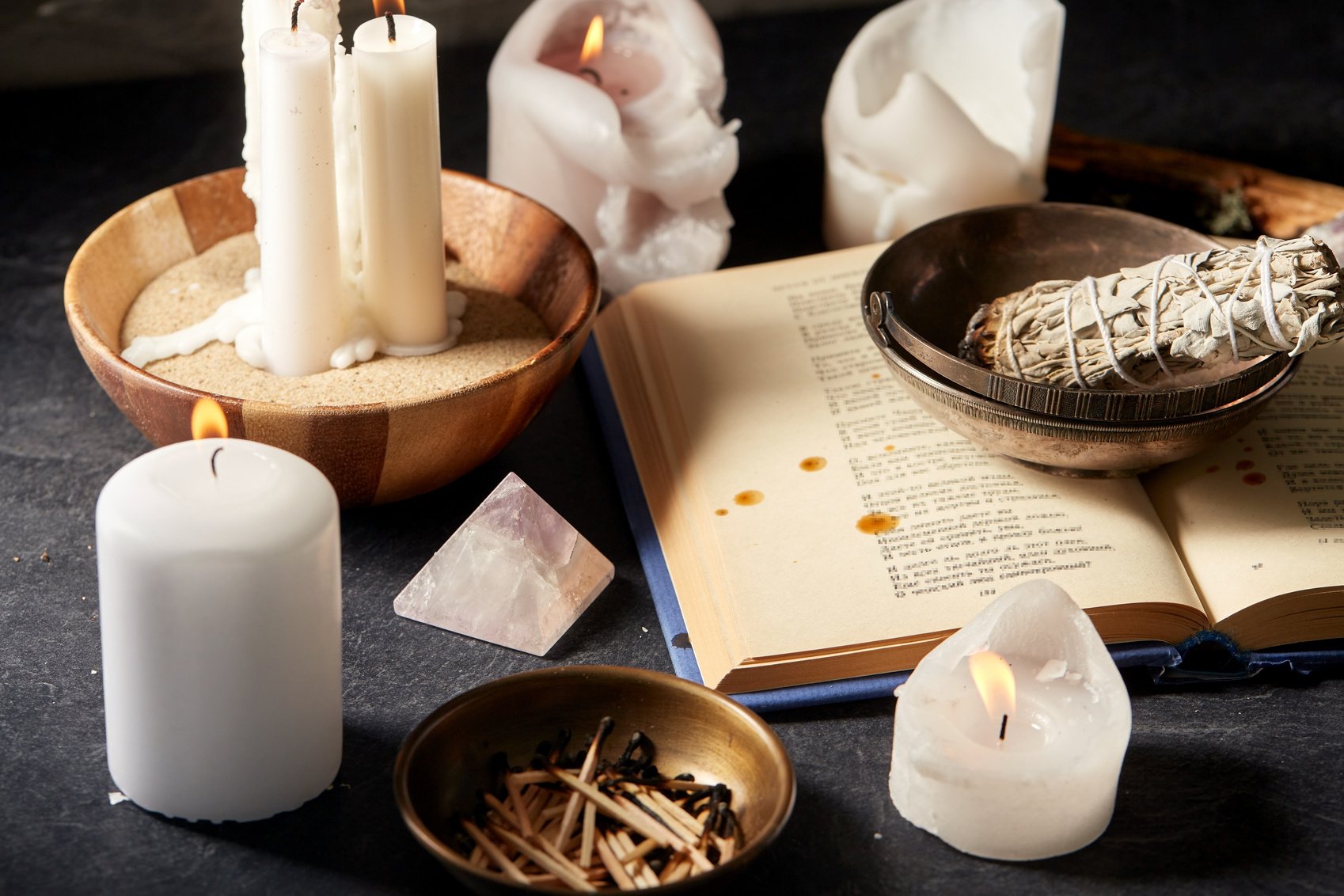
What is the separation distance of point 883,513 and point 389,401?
0.81 ft

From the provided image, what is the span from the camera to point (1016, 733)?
607 mm

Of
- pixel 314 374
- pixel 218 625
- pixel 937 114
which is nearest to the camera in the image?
pixel 218 625

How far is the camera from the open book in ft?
2.24

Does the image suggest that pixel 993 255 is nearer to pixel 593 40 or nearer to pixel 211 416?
pixel 593 40

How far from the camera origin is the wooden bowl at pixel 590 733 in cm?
57

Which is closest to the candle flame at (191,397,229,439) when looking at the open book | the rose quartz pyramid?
the rose quartz pyramid

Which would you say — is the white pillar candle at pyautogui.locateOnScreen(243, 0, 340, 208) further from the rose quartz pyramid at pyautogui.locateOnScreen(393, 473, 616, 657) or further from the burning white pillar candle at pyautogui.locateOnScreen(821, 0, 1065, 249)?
the burning white pillar candle at pyautogui.locateOnScreen(821, 0, 1065, 249)

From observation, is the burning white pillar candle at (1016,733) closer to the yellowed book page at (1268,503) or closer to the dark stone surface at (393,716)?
the dark stone surface at (393,716)

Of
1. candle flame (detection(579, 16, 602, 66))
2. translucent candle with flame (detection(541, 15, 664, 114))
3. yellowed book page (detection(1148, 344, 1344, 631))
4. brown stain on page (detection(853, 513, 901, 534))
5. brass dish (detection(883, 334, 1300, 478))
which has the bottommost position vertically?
brown stain on page (detection(853, 513, 901, 534))

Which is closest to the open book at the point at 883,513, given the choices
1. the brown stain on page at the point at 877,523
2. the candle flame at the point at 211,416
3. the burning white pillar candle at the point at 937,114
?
the brown stain on page at the point at 877,523

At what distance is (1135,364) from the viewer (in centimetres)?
71

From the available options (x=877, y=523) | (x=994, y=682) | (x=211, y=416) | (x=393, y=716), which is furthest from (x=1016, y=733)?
(x=211, y=416)

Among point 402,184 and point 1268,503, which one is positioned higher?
point 402,184

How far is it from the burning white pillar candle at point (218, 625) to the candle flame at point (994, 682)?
26cm
